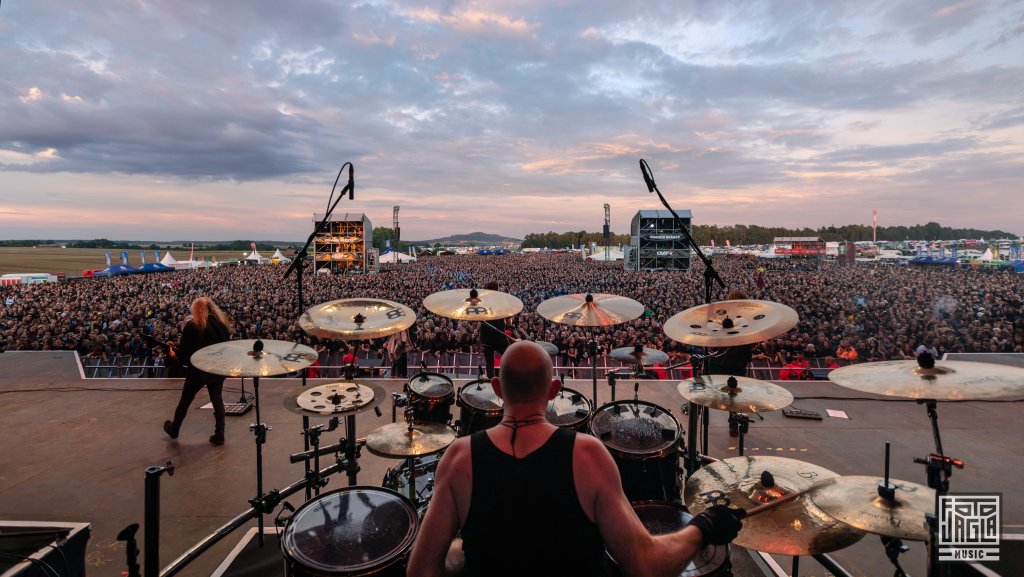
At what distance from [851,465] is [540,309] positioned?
3962mm

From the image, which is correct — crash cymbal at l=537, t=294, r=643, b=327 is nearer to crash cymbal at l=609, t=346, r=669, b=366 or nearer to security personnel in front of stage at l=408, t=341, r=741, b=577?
crash cymbal at l=609, t=346, r=669, b=366

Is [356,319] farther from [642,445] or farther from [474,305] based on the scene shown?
[642,445]

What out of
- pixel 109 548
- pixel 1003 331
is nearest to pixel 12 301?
pixel 109 548

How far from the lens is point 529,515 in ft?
4.61

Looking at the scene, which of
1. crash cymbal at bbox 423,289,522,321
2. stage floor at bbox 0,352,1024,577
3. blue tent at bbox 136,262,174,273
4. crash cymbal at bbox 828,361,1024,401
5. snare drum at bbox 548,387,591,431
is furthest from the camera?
blue tent at bbox 136,262,174,273

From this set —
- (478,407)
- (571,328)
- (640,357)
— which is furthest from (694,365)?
(571,328)

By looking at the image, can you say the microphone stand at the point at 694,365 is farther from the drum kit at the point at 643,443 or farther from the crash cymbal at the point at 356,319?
the crash cymbal at the point at 356,319

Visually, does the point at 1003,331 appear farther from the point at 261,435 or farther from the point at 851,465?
the point at 261,435

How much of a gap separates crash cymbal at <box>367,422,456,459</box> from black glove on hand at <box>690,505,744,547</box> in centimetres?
216

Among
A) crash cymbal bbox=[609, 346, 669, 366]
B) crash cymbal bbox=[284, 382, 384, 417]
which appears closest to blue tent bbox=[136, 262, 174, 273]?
crash cymbal bbox=[284, 382, 384, 417]

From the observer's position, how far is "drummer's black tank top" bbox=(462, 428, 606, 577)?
4.60ft

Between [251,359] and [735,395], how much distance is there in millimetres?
3769

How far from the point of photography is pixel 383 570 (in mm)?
2232

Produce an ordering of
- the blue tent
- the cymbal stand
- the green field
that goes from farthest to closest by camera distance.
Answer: the green field, the blue tent, the cymbal stand
